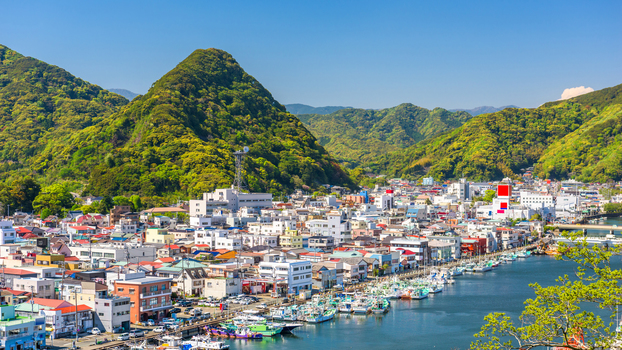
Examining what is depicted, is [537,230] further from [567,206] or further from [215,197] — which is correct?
[215,197]

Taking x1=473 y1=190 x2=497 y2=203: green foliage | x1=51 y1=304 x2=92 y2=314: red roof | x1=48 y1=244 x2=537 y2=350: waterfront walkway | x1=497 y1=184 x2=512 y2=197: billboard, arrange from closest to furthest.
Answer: x1=48 y1=244 x2=537 y2=350: waterfront walkway, x1=51 y1=304 x2=92 y2=314: red roof, x1=497 y1=184 x2=512 y2=197: billboard, x1=473 y1=190 x2=497 y2=203: green foliage

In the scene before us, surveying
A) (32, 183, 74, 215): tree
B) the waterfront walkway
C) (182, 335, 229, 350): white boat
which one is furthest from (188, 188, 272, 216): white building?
(182, 335, 229, 350): white boat

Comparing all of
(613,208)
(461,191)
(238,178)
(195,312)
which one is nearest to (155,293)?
(195,312)

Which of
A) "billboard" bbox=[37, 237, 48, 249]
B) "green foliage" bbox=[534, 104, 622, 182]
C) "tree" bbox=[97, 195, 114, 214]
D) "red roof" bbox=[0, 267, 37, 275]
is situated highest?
"green foliage" bbox=[534, 104, 622, 182]

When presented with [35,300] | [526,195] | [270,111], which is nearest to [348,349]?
[35,300]

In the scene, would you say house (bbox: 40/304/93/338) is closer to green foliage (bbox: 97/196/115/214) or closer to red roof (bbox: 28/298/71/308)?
red roof (bbox: 28/298/71/308)

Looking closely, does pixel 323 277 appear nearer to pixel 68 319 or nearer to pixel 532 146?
pixel 68 319
